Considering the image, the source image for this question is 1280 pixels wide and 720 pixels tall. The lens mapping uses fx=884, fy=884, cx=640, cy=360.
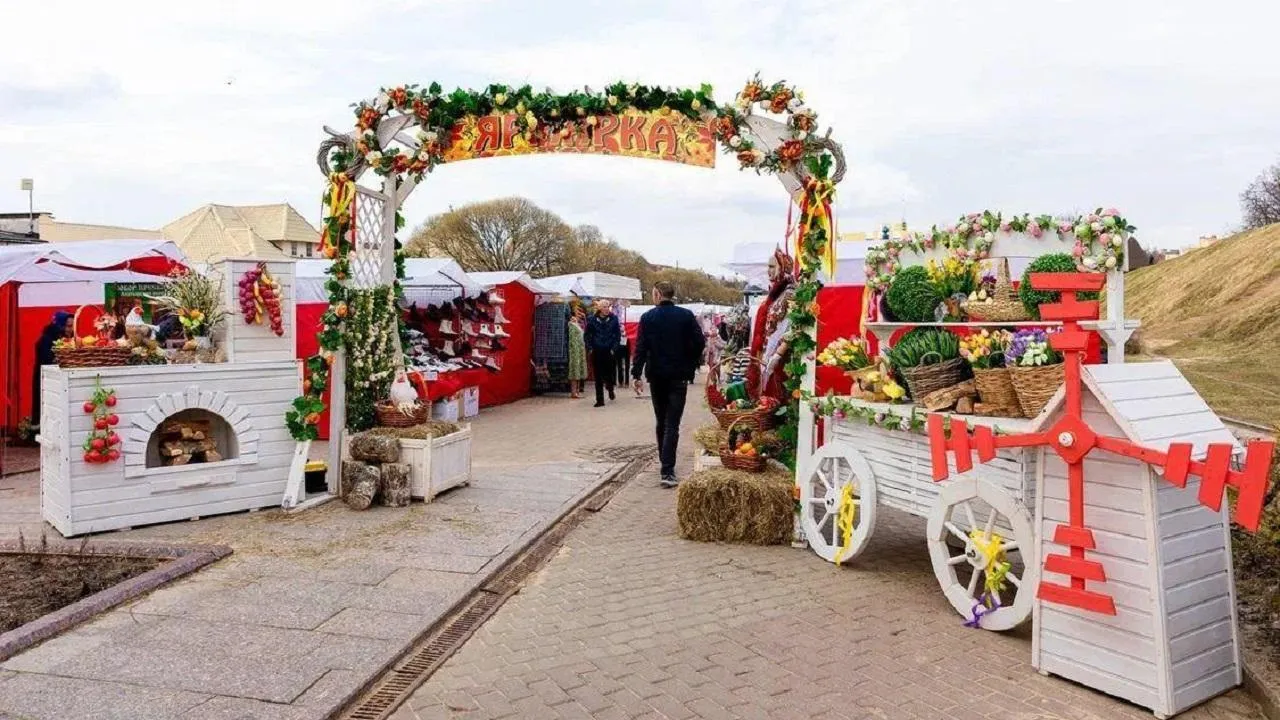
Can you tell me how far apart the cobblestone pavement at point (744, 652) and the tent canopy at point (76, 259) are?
25.3ft

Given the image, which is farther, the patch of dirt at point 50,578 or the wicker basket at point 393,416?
the wicker basket at point 393,416

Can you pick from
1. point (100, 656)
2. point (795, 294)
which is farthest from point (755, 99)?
point (100, 656)

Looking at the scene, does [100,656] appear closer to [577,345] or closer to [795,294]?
[795,294]

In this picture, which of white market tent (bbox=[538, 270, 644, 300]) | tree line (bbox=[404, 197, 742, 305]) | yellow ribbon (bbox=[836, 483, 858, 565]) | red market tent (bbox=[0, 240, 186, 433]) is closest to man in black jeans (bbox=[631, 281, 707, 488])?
yellow ribbon (bbox=[836, 483, 858, 565])

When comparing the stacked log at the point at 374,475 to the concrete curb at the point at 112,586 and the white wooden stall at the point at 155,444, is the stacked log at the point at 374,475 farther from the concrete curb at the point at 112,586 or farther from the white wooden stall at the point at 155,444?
the concrete curb at the point at 112,586

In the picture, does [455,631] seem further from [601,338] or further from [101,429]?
[601,338]

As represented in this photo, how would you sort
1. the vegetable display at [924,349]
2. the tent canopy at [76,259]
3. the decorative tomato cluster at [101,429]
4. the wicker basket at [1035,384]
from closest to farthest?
1. the wicker basket at [1035,384]
2. the vegetable display at [924,349]
3. the decorative tomato cluster at [101,429]
4. the tent canopy at [76,259]

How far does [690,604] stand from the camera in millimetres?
4906

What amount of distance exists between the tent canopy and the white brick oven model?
4.18 metres

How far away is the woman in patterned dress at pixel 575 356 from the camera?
1695cm

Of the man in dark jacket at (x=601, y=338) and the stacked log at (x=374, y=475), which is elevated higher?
the man in dark jacket at (x=601, y=338)

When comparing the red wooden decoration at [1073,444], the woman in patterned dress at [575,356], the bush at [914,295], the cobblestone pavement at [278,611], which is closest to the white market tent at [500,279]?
the woman in patterned dress at [575,356]

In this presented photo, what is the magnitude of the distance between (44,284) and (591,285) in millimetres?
11676

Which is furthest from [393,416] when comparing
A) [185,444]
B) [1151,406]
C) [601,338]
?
[601,338]
